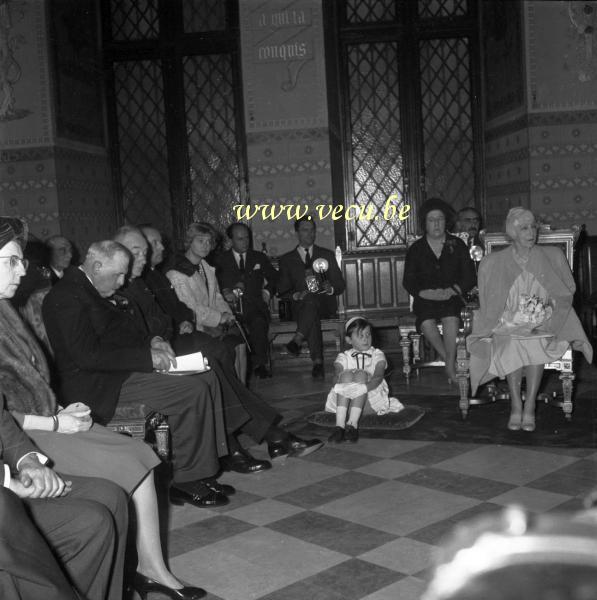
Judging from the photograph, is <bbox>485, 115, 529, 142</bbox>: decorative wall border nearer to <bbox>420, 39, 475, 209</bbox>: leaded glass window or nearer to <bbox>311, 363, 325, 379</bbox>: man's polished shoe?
<bbox>420, 39, 475, 209</bbox>: leaded glass window

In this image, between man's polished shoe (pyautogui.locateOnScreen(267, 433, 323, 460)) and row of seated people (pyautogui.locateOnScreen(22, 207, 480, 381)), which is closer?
man's polished shoe (pyautogui.locateOnScreen(267, 433, 323, 460))

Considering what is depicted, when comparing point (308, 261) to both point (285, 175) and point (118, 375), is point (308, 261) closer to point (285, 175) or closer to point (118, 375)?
point (285, 175)

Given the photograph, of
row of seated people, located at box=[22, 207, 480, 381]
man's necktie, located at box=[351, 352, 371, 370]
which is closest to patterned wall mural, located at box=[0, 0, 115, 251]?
row of seated people, located at box=[22, 207, 480, 381]

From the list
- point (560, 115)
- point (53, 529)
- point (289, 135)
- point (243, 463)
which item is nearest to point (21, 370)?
point (53, 529)

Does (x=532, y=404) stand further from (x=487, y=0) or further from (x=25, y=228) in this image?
A: (x=487, y=0)

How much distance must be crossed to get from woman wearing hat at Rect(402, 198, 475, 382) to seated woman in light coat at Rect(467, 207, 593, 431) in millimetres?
1016

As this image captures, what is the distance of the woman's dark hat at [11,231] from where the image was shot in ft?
9.02

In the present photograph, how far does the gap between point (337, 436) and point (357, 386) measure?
0.36m

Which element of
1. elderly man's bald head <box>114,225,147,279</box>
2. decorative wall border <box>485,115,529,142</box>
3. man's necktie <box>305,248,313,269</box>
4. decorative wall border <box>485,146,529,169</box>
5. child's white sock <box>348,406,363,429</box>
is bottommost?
child's white sock <box>348,406,363,429</box>

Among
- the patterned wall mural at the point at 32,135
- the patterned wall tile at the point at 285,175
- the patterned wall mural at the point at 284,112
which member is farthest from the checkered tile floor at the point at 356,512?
the patterned wall mural at the point at 32,135

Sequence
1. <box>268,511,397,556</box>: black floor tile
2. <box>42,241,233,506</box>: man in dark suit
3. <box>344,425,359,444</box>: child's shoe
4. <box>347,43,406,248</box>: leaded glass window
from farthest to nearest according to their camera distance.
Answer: <box>347,43,406,248</box>: leaded glass window
<box>344,425,359,444</box>: child's shoe
<box>42,241,233,506</box>: man in dark suit
<box>268,511,397,556</box>: black floor tile

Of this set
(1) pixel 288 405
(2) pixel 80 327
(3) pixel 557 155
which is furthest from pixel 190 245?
(3) pixel 557 155

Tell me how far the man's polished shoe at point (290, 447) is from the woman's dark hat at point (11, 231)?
2.12m

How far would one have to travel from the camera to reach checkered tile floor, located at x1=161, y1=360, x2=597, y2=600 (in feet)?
9.70
